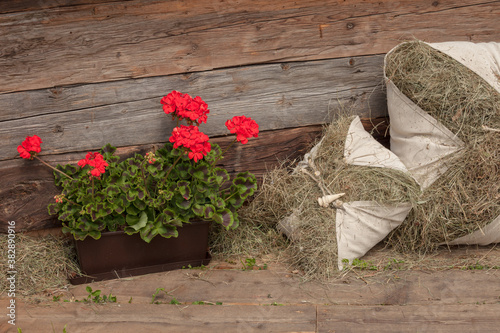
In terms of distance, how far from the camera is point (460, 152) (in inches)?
103

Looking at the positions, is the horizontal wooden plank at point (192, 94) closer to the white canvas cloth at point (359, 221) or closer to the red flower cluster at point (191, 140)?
the red flower cluster at point (191, 140)

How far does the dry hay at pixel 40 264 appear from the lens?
100 inches

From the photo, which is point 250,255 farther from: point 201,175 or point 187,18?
point 187,18

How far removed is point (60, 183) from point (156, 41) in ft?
2.73

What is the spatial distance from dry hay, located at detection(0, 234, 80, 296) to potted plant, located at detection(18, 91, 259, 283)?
0.15m

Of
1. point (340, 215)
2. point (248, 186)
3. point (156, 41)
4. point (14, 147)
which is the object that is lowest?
point (340, 215)

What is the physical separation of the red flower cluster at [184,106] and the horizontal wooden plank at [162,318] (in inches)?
33.0

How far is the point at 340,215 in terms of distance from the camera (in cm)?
260

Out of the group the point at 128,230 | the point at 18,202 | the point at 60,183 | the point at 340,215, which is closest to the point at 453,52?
the point at 340,215

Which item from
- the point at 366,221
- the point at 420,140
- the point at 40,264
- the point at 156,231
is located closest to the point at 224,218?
the point at 156,231

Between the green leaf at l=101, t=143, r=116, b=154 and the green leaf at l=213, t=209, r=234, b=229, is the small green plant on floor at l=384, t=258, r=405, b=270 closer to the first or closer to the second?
the green leaf at l=213, t=209, r=234, b=229

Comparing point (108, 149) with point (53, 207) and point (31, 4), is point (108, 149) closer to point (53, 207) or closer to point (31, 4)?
point (53, 207)

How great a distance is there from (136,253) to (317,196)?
2.89 ft

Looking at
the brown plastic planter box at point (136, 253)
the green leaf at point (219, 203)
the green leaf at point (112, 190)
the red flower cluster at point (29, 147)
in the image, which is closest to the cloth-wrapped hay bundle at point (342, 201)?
the green leaf at point (219, 203)
